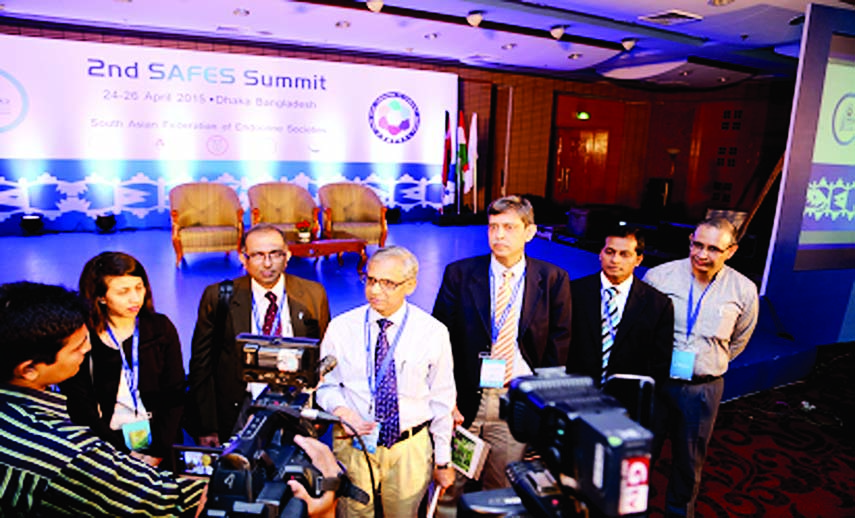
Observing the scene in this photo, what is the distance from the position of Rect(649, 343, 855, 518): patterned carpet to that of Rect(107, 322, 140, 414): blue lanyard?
2394mm

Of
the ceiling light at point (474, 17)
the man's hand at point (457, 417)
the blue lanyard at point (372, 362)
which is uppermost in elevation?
the ceiling light at point (474, 17)

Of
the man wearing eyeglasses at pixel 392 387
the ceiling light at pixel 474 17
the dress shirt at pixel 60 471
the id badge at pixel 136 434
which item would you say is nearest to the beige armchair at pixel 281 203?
the ceiling light at pixel 474 17

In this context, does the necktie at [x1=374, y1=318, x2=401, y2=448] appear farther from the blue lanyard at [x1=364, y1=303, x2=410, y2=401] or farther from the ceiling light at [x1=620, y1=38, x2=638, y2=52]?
the ceiling light at [x1=620, y1=38, x2=638, y2=52]

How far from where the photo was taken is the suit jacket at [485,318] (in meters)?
2.15

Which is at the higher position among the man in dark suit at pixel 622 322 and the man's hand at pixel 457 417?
the man in dark suit at pixel 622 322

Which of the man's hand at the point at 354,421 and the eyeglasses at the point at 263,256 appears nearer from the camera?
the man's hand at the point at 354,421

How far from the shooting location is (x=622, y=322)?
7.46 feet

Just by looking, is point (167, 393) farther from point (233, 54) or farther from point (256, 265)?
point (233, 54)

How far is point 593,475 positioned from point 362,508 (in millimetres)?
1262

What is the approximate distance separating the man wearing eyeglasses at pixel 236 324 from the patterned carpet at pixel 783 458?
79.4 inches

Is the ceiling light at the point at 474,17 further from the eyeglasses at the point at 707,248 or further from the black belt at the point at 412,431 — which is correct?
the black belt at the point at 412,431

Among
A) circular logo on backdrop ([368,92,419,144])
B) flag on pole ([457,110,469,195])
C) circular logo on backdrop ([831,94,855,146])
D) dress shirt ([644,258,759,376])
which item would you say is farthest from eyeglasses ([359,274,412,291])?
flag on pole ([457,110,469,195])

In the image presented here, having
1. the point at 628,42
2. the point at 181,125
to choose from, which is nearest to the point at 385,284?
the point at 628,42

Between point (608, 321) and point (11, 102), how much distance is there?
9608 millimetres
